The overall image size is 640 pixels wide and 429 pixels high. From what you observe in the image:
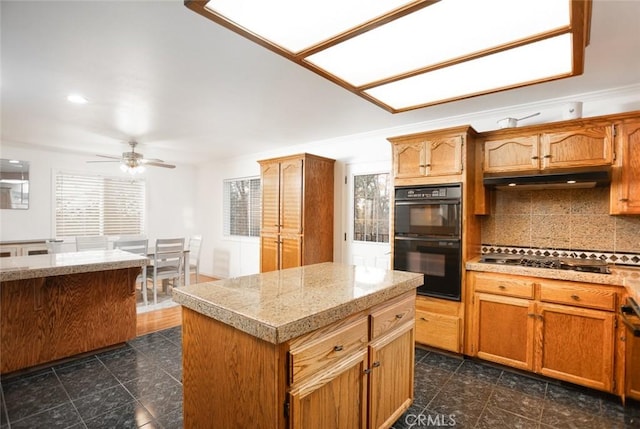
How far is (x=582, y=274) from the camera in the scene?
234 cm

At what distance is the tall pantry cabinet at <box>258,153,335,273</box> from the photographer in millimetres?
4030

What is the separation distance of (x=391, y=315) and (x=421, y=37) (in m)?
1.38

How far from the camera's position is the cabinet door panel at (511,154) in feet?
9.03

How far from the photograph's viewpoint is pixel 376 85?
5.70 feet

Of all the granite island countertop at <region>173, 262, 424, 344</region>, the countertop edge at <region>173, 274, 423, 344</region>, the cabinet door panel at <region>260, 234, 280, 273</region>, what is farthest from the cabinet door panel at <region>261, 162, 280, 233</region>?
the countertop edge at <region>173, 274, 423, 344</region>

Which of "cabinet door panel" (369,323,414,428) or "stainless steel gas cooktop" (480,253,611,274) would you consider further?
"stainless steel gas cooktop" (480,253,611,274)

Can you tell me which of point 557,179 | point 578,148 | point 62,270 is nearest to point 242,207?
point 62,270

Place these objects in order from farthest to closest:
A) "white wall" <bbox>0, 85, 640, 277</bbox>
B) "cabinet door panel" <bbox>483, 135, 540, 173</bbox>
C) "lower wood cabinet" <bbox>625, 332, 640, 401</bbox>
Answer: "white wall" <bbox>0, 85, 640, 277</bbox>, "cabinet door panel" <bbox>483, 135, 540, 173</bbox>, "lower wood cabinet" <bbox>625, 332, 640, 401</bbox>

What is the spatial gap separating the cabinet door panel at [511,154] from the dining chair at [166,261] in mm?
4087

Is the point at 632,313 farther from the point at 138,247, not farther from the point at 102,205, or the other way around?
the point at 102,205

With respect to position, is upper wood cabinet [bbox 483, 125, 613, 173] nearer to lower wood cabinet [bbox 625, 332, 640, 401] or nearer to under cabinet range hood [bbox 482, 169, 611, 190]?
under cabinet range hood [bbox 482, 169, 611, 190]

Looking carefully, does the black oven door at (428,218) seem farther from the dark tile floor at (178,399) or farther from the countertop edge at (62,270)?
the countertop edge at (62,270)

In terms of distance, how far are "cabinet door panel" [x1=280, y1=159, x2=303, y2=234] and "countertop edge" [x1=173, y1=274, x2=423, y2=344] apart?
2.47 metres

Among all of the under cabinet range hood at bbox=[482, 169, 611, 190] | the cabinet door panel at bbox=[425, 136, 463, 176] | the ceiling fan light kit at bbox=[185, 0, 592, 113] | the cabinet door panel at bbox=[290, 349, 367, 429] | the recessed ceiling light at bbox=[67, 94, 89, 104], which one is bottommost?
the cabinet door panel at bbox=[290, 349, 367, 429]
